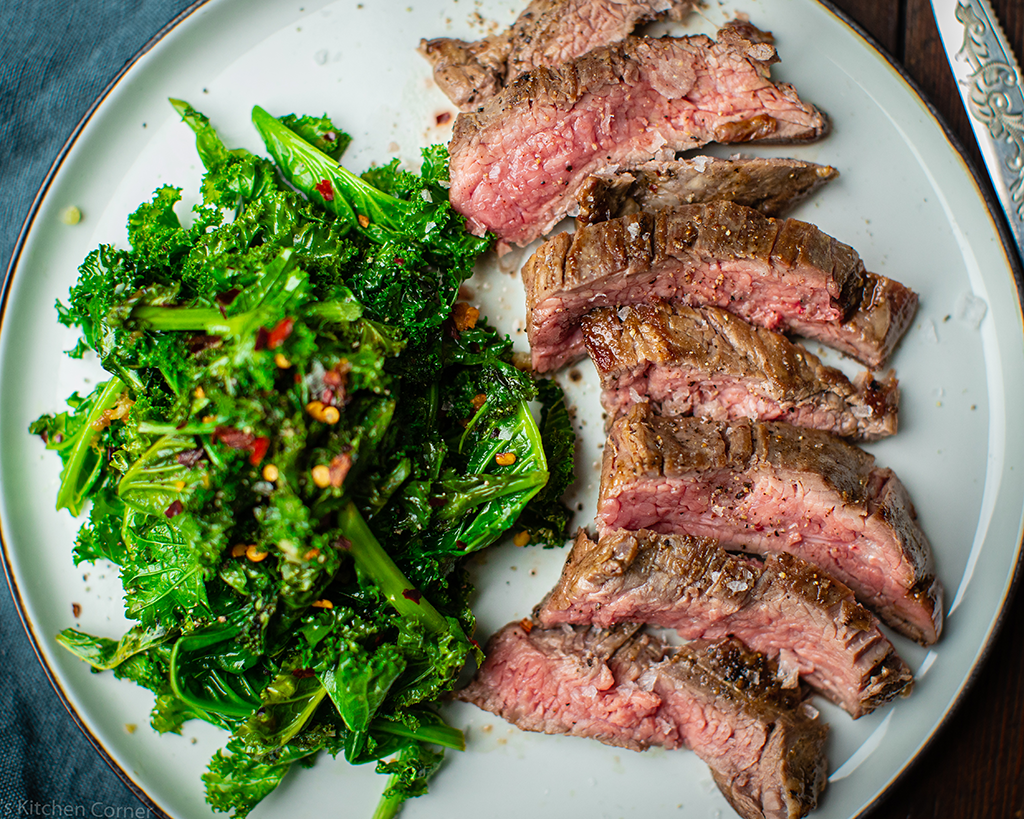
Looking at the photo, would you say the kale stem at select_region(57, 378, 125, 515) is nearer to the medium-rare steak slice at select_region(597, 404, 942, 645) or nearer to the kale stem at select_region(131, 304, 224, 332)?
the kale stem at select_region(131, 304, 224, 332)

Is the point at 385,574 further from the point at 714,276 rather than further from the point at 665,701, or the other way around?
the point at 714,276

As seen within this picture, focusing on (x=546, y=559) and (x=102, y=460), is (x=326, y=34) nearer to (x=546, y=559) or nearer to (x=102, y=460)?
(x=102, y=460)

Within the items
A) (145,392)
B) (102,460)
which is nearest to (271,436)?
(145,392)

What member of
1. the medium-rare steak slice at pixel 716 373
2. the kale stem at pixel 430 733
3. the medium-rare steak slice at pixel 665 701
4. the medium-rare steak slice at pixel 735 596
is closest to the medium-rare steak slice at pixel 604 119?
the medium-rare steak slice at pixel 716 373

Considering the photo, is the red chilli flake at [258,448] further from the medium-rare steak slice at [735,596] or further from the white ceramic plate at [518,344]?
the medium-rare steak slice at [735,596]

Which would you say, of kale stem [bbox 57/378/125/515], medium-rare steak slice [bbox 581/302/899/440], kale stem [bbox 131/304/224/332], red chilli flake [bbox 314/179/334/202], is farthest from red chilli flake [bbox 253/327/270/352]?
medium-rare steak slice [bbox 581/302/899/440]
